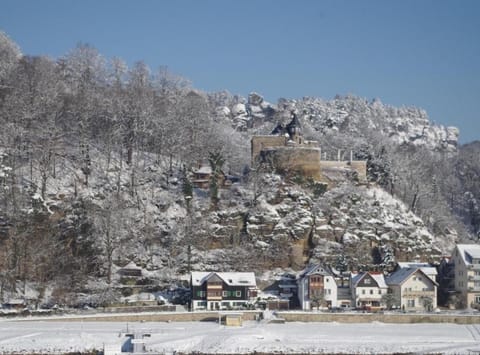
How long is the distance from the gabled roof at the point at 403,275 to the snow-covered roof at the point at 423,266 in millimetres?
510

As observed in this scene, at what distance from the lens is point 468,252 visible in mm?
63688

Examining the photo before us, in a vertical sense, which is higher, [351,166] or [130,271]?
[351,166]

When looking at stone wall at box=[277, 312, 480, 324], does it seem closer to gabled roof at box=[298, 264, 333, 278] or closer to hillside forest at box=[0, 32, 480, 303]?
gabled roof at box=[298, 264, 333, 278]

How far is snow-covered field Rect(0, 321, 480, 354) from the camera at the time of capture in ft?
145

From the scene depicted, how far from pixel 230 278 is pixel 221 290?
1.22m

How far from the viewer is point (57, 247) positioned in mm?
62344

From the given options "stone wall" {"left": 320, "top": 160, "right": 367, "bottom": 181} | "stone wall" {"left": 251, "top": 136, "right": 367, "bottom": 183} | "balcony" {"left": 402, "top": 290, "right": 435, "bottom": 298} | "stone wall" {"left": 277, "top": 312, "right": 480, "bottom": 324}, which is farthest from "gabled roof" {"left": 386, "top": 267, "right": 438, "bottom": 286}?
"stone wall" {"left": 320, "top": 160, "right": 367, "bottom": 181}

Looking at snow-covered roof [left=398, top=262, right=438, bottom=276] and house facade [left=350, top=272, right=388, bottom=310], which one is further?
snow-covered roof [left=398, top=262, right=438, bottom=276]

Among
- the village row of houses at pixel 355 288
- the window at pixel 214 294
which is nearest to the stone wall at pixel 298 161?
the village row of houses at pixel 355 288

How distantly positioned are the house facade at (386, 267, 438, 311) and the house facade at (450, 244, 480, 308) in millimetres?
2175

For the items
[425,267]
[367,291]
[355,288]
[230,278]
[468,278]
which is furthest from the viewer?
[425,267]

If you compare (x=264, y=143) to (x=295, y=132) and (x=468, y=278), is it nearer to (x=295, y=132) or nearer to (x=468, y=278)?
(x=295, y=132)

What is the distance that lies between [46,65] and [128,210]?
23.9 meters

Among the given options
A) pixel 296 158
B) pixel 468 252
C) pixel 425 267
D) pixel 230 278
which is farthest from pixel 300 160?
pixel 468 252
